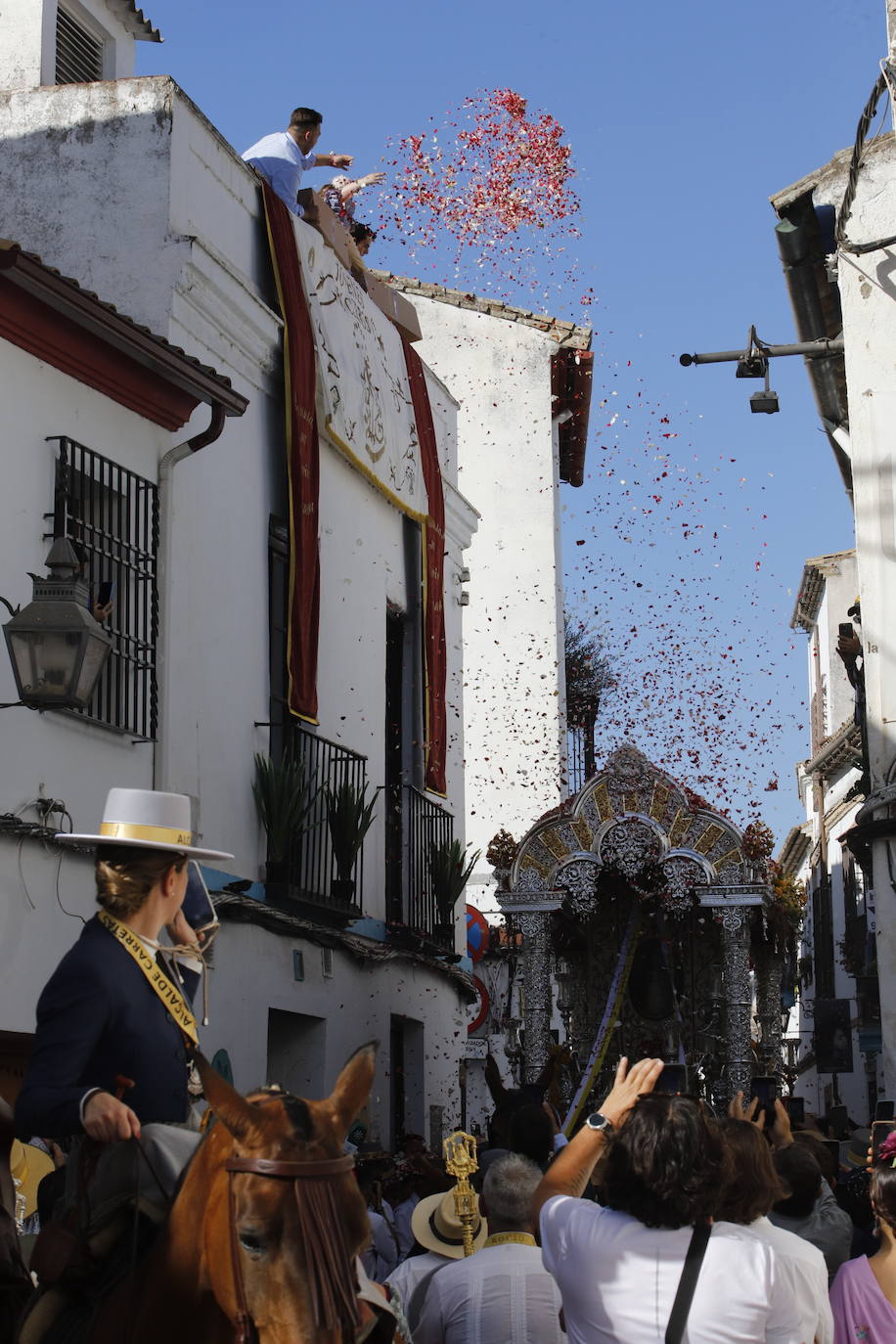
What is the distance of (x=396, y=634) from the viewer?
680 inches

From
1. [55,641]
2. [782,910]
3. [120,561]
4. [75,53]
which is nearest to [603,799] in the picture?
[782,910]

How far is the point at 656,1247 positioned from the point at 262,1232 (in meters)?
1.30

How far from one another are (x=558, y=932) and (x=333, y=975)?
23.9 feet

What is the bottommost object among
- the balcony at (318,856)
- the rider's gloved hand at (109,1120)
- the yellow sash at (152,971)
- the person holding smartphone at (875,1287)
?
the person holding smartphone at (875,1287)

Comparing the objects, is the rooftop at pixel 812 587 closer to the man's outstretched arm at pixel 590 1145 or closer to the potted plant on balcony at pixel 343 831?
the potted plant on balcony at pixel 343 831

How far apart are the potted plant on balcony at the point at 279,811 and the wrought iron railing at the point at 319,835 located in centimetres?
10

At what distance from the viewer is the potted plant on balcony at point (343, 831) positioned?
1401 cm

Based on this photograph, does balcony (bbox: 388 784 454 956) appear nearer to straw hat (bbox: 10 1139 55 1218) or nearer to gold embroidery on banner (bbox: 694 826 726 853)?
gold embroidery on banner (bbox: 694 826 726 853)

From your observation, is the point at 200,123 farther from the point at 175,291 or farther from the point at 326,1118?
the point at 326,1118

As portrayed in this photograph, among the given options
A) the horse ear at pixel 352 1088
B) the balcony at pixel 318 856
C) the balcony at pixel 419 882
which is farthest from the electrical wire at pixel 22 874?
the horse ear at pixel 352 1088

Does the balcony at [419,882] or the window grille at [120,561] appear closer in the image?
the window grille at [120,561]

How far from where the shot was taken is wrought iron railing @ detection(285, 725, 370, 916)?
1352 cm

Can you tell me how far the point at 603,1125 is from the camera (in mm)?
4406

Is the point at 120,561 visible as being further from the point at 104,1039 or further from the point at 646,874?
the point at 646,874
